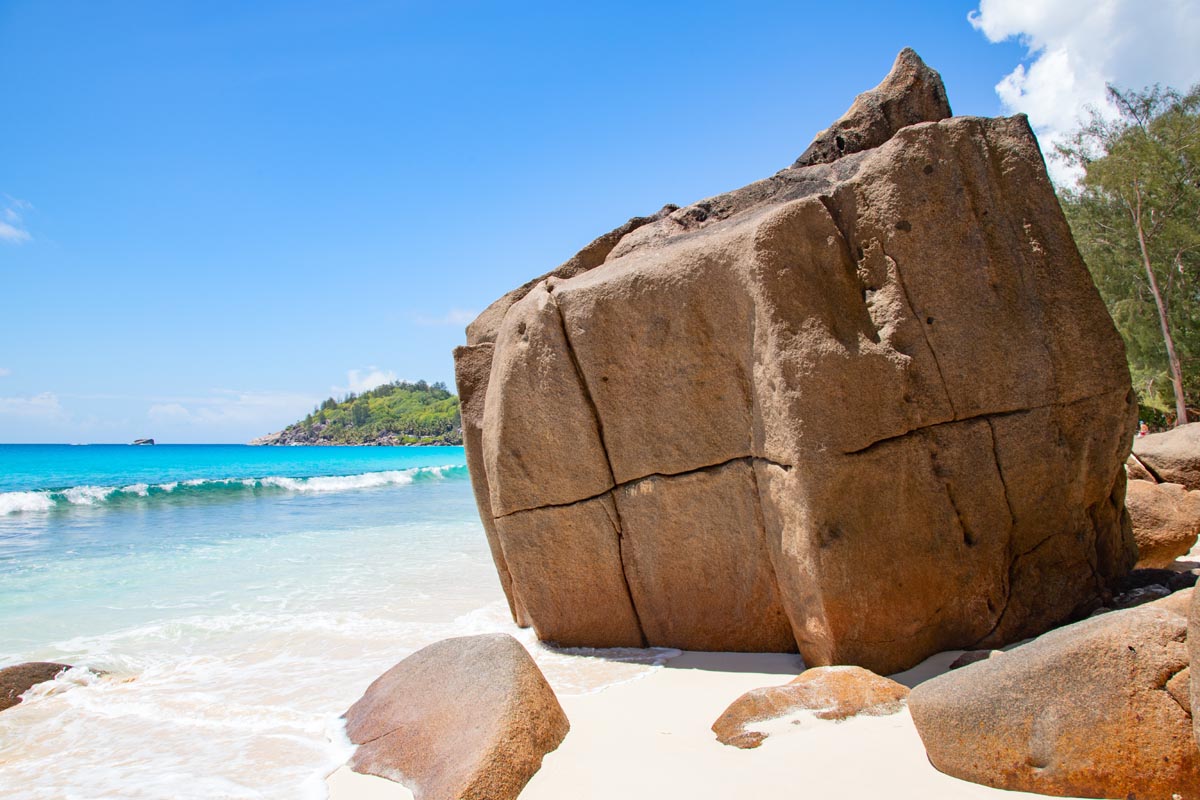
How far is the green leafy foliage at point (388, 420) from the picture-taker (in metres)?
103

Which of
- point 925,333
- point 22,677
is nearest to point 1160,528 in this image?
point 925,333

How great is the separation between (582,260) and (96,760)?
483 centimetres

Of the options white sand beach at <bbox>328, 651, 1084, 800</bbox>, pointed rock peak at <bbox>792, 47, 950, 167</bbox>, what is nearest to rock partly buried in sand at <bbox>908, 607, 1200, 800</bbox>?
white sand beach at <bbox>328, 651, 1084, 800</bbox>

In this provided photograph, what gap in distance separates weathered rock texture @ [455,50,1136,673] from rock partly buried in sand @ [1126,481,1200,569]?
143cm

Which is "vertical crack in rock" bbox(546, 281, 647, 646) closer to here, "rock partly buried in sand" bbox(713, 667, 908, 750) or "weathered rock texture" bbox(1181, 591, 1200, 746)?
"rock partly buried in sand" bbox(713, 667, 908, 750)

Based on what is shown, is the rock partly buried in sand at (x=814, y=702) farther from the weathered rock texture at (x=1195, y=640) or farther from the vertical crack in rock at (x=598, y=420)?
the vertical crack in rock at (x=598, y=420)

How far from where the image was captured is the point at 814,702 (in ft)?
11.8

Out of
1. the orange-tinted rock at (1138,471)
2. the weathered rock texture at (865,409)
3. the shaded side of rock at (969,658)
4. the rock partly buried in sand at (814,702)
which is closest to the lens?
the rock partly buried in sand at (814,702)

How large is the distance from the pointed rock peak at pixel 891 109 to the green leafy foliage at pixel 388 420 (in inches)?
3792

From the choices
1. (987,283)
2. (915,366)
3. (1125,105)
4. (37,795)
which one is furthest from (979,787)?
(1125,105)

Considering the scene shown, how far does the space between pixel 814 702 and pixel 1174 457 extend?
7.53m

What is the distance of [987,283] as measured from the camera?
4.53 m

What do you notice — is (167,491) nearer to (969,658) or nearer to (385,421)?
(969,658)

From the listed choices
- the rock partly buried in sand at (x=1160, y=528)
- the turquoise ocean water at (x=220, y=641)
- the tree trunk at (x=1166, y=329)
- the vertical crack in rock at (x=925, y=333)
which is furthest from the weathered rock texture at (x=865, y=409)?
the tree trunk at (x=1166, y=329)
